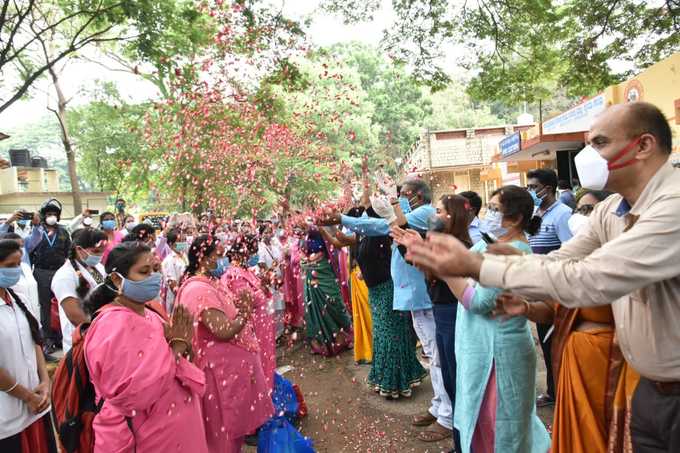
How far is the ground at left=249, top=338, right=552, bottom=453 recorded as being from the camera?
14.0 feet

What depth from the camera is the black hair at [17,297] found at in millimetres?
3168

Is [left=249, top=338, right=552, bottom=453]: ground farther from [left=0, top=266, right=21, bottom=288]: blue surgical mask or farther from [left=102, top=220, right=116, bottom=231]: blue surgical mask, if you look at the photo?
[left=102, top=220, right=116, bottom=231]: blue surgical mask

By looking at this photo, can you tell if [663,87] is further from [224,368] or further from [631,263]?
[224,368]

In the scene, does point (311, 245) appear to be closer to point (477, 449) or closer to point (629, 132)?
point (477, 449)

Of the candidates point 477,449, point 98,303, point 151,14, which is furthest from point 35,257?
point 477,449

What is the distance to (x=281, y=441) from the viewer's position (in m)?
3.42

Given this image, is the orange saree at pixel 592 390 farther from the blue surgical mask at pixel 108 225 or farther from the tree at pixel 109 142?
the tree at pixel 109 142

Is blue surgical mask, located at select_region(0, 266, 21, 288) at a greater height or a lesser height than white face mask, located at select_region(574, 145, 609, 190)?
lesser

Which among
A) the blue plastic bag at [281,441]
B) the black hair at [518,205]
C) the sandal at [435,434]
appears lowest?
the sandal at [435,434]

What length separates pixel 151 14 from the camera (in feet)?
25.3

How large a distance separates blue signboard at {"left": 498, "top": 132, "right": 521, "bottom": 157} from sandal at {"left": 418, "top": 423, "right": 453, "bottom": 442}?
13.8 m

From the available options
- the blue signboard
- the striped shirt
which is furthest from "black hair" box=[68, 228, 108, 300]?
the blue signboard

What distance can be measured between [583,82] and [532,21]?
6.02 ft

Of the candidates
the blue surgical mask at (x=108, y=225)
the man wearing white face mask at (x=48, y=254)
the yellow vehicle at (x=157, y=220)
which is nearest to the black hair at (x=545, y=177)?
the blue surgical mask at (x=108, y=225)
